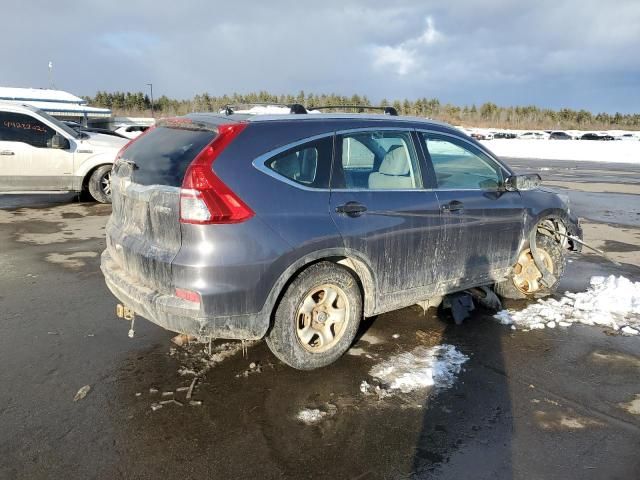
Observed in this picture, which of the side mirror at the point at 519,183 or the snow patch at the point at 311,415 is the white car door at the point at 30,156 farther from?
the snow patch at the point at 311,415

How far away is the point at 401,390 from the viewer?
3.71m

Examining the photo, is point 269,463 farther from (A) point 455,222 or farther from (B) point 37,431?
(A) point 455,222

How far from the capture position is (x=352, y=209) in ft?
12.7

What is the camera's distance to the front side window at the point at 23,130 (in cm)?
1016

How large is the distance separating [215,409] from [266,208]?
4.44ft

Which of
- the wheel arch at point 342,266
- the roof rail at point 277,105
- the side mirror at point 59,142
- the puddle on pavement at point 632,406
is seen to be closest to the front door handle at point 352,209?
the wheel arch at point 342,266

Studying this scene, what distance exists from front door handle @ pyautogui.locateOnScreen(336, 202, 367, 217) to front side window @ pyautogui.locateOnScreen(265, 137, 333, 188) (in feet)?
0.64

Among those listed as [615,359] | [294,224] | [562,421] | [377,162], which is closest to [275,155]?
[294,224]

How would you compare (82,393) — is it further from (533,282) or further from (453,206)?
(533,282)

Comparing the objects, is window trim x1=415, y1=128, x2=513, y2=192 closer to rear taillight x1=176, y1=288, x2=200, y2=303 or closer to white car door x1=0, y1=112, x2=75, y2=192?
rear taillight x1=176, y1=288, x2=200, y2=303

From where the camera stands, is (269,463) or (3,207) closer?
(269,463)

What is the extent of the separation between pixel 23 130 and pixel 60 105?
45.0 meters

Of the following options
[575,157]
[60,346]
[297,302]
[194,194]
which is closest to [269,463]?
[297,302]

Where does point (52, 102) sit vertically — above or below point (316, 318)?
above
